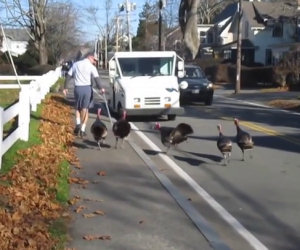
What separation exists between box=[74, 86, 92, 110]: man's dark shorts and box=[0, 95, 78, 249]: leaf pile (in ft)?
3.73

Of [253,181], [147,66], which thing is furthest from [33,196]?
[147,66]

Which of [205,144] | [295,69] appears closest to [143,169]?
[205,144]

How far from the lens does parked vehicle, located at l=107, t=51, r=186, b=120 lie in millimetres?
18062

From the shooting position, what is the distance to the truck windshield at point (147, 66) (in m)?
19.4

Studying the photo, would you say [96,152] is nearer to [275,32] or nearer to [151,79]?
[151,79]

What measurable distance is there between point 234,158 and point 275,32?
54678mm

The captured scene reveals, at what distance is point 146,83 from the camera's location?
60.5ft

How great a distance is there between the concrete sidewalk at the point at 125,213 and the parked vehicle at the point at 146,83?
7.27m

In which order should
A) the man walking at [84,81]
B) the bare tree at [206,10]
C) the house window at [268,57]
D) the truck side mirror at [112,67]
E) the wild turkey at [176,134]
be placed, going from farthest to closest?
the bare tree at [206,10]
the house window at [268,57]
the truck side mirror at [112,67]
the man walking at [84,81]
the wild turkey at [176,134]

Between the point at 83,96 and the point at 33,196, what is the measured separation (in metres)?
6.11

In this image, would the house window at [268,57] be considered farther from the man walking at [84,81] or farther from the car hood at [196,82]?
the man walking at [84,81]

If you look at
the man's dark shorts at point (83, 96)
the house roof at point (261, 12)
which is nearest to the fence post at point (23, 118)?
the man's dark shorts at point (83, 96)

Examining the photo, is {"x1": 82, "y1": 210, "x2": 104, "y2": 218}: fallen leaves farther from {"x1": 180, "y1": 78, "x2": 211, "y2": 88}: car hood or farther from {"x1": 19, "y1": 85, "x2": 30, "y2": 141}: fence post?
{"x1": 180, "y1": 78, "x2": 211, "y2": 88}: car hood

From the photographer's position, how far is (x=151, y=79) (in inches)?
737
